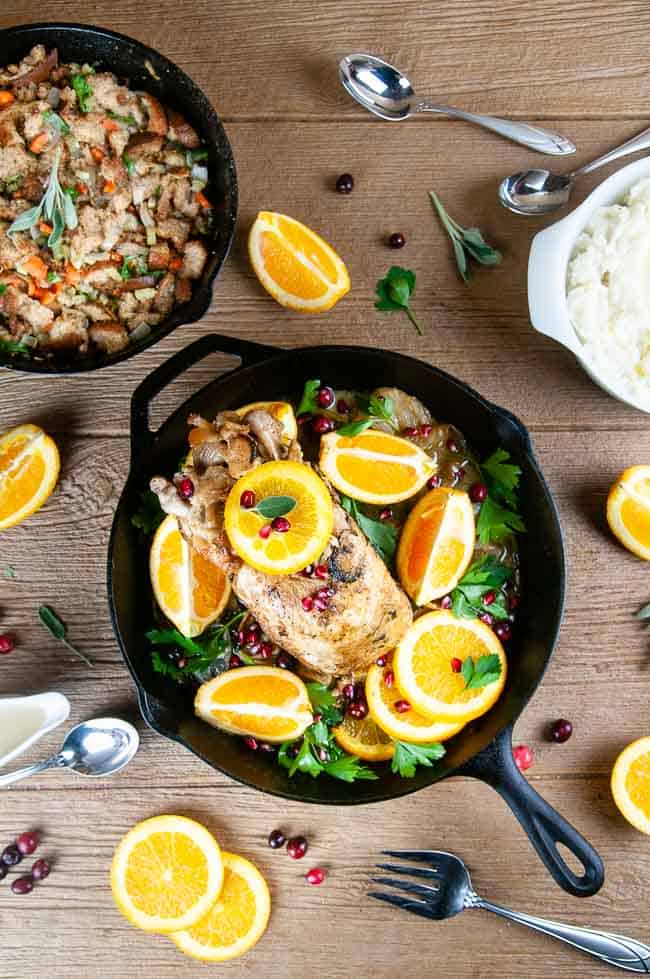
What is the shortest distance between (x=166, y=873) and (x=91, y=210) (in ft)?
7.28

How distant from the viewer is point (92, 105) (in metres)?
2.83

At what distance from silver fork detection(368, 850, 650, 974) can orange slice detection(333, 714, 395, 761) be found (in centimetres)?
46

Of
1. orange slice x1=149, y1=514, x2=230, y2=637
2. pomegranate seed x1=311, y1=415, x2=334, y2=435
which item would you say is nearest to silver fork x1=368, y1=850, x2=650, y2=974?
orange slice x1=149, y1=514, x2=230, y2=637

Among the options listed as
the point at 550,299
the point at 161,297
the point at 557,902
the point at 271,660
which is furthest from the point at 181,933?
the point at 550,299

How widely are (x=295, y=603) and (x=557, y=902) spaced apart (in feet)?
5.17

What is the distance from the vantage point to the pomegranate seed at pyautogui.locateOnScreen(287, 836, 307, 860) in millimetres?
2990

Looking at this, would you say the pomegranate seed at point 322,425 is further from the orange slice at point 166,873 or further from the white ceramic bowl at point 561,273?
the orange slice at point 166,873

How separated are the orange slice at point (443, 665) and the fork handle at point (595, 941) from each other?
82cm

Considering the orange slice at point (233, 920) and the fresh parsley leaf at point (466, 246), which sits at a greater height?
the fresh parsley leaf at point (466, 246)

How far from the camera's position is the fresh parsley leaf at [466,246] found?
3025mm

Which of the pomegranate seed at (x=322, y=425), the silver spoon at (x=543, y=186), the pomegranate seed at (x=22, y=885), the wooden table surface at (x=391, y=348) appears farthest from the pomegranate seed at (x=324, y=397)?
the pomegranate seed at (x=22, y=885)

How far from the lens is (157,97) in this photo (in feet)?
9.54

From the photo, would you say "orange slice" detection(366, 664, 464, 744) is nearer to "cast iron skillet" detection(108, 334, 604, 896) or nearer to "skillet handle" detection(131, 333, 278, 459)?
"cast iron skillet" detection(108, 334, 604, 896)

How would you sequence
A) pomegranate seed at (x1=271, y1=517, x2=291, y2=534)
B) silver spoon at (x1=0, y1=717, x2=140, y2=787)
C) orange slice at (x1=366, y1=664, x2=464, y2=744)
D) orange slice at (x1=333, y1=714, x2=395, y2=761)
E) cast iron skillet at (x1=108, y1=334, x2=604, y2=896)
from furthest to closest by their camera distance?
silver spoon at (x1=0, y1=717, x2=140, y2=787), orange slice at (x1=333, y1=714, x2=395, y2=761), orange slice at (x1=366, y1=664, x2=464, y2=744), cast iron skillet at (x1=108, y1=334, x2=604, y2=896), pomegranate seed at (x1=271, y1=517, x2=291, y2=534)
